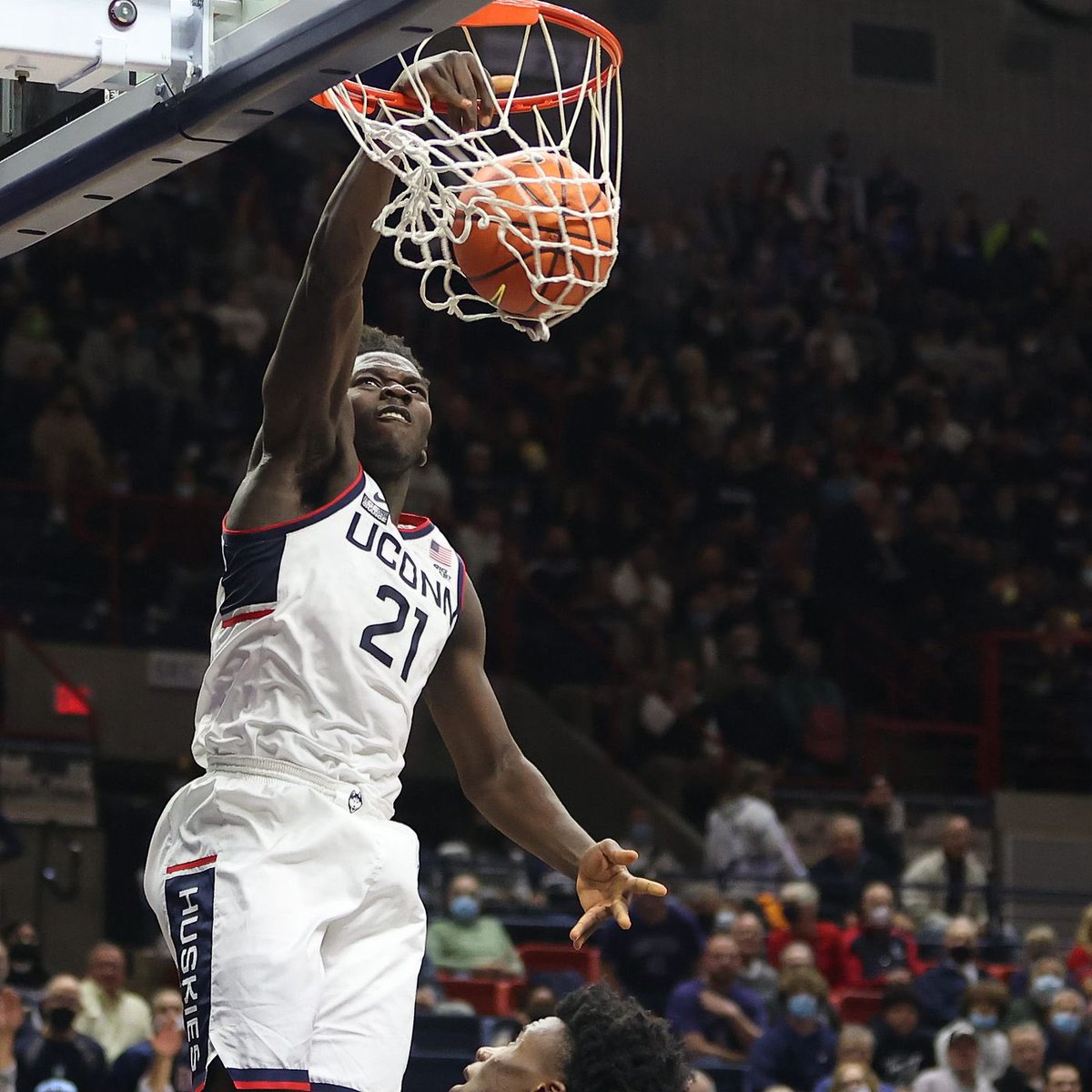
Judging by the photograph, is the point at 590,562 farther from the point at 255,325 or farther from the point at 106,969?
the point at 106,969

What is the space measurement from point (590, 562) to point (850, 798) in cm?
279

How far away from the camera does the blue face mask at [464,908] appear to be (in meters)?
10.7

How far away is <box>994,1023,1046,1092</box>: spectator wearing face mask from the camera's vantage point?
1009 centimetres

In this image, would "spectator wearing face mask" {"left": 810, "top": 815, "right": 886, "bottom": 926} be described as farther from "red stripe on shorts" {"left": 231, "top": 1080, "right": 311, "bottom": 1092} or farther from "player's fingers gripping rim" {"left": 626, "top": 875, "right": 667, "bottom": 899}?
"red stripe on shorts" {"left": 231, "top": 1080, "right": 311, "bottom": 1092}

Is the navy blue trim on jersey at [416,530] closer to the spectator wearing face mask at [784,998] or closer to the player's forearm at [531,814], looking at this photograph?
the player's forearm at [531,814]

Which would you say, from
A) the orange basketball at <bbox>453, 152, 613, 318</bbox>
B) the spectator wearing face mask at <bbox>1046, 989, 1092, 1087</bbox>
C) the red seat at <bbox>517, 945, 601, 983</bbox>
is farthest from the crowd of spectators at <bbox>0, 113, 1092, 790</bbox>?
the orange basketball at <bbox>453, 152, 613, 318</bbox>

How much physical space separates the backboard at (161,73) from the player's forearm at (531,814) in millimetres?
1495

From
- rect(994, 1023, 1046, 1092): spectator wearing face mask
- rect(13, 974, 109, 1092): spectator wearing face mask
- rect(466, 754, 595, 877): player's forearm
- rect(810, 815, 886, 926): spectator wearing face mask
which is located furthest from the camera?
rect(810, 815, 886, 926): spectator wearing face mask

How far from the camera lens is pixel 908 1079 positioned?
10328 millimetres

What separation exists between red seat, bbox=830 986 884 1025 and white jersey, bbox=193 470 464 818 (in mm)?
7117

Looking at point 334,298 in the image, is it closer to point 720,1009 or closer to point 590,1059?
point 590,1059

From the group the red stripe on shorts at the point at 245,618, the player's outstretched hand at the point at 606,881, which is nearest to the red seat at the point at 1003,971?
the player's outstretched hand at the point at 606,881

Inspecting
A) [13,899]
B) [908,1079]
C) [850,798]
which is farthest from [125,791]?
[908,1079]

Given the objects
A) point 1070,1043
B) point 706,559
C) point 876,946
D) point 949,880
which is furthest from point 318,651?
point 706,559
